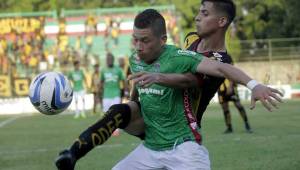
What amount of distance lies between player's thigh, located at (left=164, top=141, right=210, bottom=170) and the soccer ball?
4.83ft

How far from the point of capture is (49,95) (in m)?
6.23

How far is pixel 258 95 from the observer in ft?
15.7

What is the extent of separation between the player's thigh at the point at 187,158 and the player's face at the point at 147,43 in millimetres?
793

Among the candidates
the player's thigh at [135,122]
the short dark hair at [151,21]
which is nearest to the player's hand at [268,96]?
the short dark hair at [151,21]

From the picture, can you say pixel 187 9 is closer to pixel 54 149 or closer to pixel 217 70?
pixel 54 149

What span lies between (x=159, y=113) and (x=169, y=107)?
101mm

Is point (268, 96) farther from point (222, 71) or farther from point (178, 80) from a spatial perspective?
point (178, 80)

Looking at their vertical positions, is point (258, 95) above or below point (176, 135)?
above

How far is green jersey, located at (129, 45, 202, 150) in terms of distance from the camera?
5328mm

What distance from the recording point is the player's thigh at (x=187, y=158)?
5.19 metres

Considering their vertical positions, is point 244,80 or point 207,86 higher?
point 244,80

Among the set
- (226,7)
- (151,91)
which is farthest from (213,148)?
(151,91)

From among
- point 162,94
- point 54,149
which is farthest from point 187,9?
point 162,94

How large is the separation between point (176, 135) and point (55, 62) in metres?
33.8
